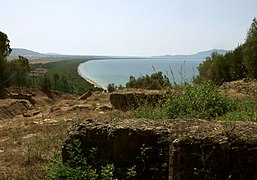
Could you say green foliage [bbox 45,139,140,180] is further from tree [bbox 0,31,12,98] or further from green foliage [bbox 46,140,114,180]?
tree [bbox 0,31,12,98]

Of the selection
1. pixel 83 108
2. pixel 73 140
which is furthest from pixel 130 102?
pixel 73 140

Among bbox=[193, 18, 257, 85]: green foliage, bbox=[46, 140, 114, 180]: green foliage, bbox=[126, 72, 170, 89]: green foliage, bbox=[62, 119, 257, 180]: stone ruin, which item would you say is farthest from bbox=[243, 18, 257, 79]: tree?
bbox=[46, 140, 114, 180]: green foliage

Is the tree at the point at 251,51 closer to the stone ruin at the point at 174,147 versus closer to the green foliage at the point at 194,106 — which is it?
the green foliage at the point at 194,106

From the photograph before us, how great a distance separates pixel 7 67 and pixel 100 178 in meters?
28.1

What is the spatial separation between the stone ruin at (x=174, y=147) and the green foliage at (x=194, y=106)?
5.21 ft

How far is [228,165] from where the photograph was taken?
367 centimetres

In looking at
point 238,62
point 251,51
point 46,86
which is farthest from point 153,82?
point 46,86

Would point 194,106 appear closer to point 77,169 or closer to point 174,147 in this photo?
point 174,147

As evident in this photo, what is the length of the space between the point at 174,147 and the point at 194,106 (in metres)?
2.77

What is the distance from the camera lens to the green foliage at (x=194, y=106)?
612 cm

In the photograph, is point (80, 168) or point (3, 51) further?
point (3, 51)

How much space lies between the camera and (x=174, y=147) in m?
3.71

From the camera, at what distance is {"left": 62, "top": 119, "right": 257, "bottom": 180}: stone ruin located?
11.9 ft

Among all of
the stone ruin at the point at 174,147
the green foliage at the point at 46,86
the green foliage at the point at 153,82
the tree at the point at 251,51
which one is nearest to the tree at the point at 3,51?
the green foliage at the point at 46,86
